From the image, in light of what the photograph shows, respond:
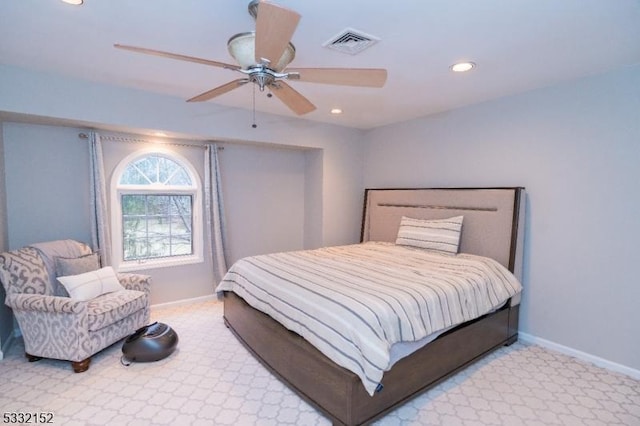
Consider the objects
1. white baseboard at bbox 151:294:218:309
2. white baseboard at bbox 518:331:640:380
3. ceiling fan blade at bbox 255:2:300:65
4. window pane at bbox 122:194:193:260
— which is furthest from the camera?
white baseboard at bbox 151:294:218:309

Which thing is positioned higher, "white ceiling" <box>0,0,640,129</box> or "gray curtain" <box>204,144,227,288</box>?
"white ceiling" <box>0,0,640,129</box>

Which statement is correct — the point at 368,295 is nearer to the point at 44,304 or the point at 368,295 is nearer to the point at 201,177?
the point at 44,304

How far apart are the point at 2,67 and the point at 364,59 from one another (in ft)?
Result: 9.66

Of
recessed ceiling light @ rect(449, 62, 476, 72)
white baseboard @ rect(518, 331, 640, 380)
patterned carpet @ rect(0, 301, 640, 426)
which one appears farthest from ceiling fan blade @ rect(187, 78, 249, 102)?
white baseboard @ rect(518, 331, 640, 380)

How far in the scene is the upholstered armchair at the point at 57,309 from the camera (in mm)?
2516

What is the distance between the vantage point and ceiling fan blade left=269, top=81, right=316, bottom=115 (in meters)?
2.00

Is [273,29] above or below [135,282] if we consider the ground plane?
above

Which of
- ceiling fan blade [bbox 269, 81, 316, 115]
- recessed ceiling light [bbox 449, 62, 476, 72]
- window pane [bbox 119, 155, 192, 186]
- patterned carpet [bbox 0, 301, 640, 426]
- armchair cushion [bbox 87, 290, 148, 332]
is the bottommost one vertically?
patterned carpet [bbox 0, 301, 640, 426]

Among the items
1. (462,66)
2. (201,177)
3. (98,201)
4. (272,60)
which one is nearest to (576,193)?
(462,66)

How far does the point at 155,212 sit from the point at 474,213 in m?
3.76

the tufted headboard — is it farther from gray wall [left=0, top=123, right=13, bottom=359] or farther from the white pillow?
gray wall [left=0, top=123, right=13, bottom=359]

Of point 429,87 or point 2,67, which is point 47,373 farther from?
point 429,87

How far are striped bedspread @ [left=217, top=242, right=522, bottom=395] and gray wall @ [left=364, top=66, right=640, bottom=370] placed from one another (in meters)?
0.44

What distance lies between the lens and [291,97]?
2.18 metres
